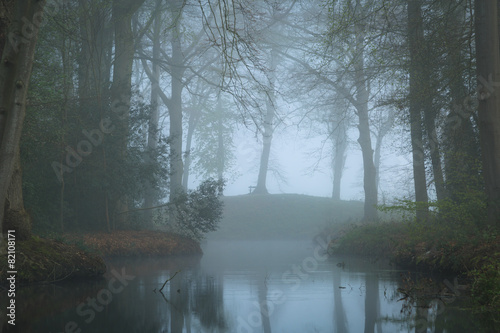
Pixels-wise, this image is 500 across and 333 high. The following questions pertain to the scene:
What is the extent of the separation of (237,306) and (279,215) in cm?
3131

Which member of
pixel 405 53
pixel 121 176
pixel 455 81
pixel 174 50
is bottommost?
pixel 121 176

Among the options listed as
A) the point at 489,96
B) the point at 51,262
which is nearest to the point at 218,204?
the point at 51,262

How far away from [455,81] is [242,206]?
91.3ft

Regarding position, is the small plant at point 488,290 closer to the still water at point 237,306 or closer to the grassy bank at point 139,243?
the still water at point 237,306

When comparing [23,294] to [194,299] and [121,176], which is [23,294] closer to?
[194,299]

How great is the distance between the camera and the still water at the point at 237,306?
6.05 meters

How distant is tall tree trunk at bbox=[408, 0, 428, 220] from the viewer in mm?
14594

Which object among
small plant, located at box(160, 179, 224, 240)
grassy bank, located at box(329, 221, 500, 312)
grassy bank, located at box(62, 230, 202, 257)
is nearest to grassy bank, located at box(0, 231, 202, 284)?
grassy bank, located at box(62, 230, 202, 257)

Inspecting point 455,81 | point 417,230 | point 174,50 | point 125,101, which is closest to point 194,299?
point 417,230

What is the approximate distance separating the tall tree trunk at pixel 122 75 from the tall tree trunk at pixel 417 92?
10482 mm

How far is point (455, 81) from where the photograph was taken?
13945 millimetres

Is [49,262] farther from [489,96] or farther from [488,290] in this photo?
[489,96]

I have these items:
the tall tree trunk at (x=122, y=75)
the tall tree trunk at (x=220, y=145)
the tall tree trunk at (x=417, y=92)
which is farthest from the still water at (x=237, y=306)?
the tall tree trunk at (x=220, y=145)

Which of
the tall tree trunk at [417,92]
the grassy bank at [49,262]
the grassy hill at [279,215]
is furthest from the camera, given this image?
the grassy hill at [279,215]
